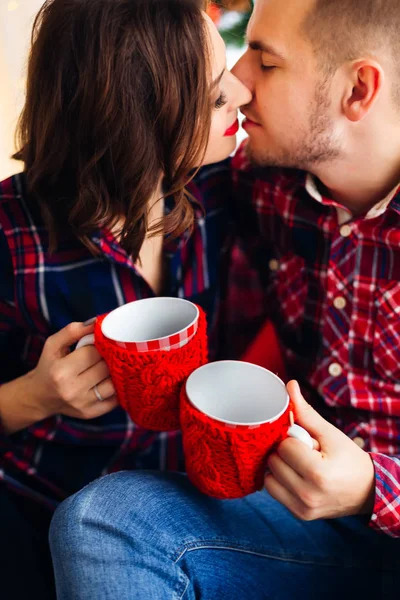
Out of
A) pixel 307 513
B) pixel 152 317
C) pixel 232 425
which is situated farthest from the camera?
pixel 152 317

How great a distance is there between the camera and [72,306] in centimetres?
95

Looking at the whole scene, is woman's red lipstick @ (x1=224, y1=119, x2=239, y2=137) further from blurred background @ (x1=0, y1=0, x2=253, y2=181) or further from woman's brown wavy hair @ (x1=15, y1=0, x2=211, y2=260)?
blurred background @ (x1=0, y1=0, x2=253, y2=181)

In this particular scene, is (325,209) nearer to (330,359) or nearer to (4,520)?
(330,359)

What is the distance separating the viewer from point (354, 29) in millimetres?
849

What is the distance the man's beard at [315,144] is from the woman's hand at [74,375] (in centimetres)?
48

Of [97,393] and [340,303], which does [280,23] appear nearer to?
[340,303]

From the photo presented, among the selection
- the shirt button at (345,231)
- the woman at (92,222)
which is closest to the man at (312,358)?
the shirt button at (345,231)

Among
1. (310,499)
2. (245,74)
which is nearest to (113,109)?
(245,74)

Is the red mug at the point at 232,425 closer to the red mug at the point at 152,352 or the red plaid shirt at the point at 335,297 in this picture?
the red mug at the point at 152,352

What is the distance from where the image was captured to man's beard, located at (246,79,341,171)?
92 cm

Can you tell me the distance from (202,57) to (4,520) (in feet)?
2.76

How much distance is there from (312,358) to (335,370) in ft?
0.23

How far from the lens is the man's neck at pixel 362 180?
0.95 m

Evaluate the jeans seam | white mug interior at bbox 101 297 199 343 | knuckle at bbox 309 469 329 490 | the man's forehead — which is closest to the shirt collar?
the man's forehead
